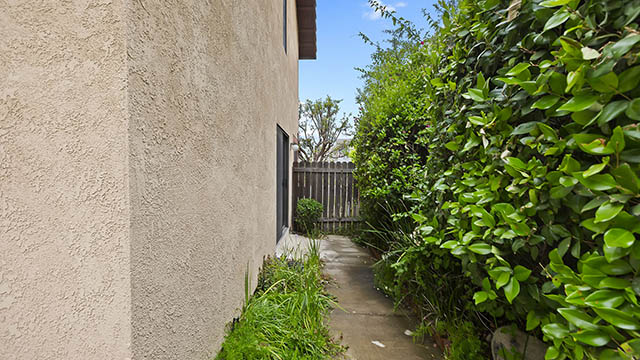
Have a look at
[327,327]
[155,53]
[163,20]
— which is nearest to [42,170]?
[155,53]

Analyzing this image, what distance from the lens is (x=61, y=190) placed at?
0.94 meters

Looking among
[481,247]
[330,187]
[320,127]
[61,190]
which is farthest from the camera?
[320,127]

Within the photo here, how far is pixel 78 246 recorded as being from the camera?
0.94 meters

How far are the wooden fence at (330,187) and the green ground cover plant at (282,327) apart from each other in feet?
14.4

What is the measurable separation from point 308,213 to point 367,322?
411 cm

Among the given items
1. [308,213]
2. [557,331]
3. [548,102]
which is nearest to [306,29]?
[308,213]

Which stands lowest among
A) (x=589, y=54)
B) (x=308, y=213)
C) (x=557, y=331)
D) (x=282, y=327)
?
(x=282, y=327)

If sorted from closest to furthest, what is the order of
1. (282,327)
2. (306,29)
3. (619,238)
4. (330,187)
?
(619,238), (282,327), (330,187), (306,29)

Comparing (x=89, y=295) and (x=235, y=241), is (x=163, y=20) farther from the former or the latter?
(x=235, y=241)

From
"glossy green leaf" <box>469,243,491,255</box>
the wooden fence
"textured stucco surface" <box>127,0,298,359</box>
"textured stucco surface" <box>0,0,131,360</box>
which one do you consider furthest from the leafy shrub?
"textured stucco surface" <box>0,0,131,360</box>

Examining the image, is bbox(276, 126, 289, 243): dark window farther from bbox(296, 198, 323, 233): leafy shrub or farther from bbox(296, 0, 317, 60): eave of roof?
bbox(296, 0, 317, 60): eave of roof

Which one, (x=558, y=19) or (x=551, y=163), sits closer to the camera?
(x=558, y=19)

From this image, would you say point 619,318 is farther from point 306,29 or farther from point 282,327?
point 306,29

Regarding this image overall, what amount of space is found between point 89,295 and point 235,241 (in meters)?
1.17
